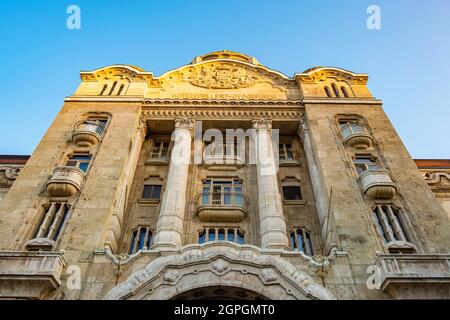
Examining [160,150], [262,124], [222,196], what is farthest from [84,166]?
[262,124]

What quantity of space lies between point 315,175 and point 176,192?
9551 mm

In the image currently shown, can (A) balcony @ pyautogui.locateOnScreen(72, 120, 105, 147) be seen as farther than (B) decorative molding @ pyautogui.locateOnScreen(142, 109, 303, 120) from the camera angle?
No

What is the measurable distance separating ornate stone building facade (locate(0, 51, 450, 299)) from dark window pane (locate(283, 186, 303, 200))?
115mm

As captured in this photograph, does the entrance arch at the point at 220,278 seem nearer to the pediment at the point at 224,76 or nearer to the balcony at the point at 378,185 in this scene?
the balcony at the point at 378,185

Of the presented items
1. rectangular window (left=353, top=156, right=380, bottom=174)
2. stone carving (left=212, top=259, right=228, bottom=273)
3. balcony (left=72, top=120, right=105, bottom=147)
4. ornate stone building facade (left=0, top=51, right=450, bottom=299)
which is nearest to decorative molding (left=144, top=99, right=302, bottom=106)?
ornate stone building facade (left=0, top=51, right=450, bottom=299)

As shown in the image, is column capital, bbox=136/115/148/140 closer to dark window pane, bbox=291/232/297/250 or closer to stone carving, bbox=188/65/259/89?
stone carving, bbox=188/65/259/89

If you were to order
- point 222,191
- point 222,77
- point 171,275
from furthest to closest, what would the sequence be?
point 222,77 → point 222,191 → point 171,275

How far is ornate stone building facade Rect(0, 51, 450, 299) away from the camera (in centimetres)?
1645

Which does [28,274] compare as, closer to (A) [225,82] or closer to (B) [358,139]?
(B) [358,139]

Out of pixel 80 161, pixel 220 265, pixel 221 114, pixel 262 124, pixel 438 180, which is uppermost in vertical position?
pixel 221 114

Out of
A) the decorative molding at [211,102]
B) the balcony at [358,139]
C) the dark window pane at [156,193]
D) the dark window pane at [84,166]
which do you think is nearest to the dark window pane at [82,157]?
the dark window pane at [84,166]

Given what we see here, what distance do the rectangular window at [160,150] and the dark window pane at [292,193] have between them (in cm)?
974

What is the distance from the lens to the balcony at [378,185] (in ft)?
69.7

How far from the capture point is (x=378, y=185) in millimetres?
21250
